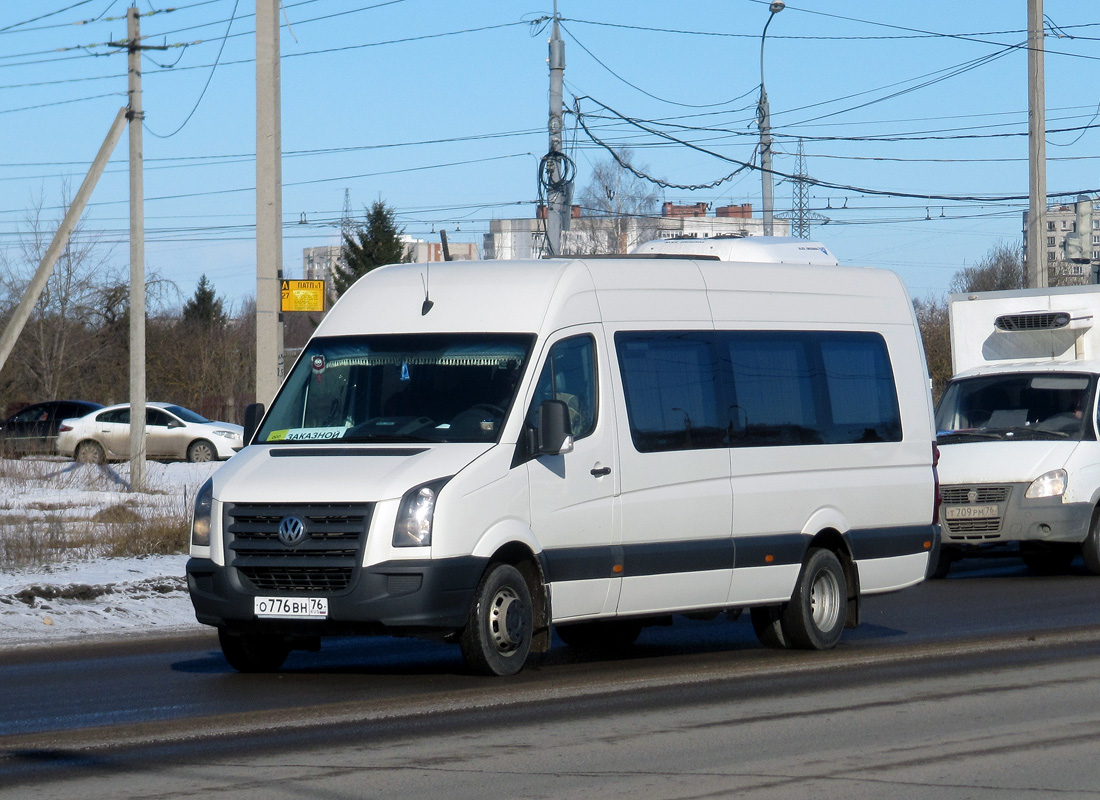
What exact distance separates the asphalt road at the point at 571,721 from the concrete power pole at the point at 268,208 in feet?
20.4

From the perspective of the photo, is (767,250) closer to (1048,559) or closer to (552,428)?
(552,428)

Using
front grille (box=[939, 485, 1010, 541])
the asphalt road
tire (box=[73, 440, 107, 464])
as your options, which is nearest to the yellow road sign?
the asphalt road

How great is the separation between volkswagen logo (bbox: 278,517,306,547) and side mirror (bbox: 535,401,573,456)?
1.43 m

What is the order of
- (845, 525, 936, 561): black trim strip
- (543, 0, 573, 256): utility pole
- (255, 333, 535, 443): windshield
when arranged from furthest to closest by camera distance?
(543, 0, 573, 256): utility pole → (845, 525, 936, 561): black trim strip → (255, 333, 535, 443): windshield

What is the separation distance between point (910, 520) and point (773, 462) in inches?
60.2

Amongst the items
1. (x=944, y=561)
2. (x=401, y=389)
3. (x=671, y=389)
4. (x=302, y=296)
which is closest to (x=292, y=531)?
(x=401, y=389)

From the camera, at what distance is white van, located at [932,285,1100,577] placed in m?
16.0

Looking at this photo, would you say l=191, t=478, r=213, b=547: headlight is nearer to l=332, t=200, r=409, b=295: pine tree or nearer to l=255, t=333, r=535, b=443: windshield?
l=255, t=333, r=535, b=443: windshield

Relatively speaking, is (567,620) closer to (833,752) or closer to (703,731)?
(703,731)

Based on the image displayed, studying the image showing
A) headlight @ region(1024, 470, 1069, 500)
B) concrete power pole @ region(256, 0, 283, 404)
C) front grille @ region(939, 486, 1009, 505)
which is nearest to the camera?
headlight @ region(1024, 470, 1069, 500)

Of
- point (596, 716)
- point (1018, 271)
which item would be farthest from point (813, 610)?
point (1018, 271)

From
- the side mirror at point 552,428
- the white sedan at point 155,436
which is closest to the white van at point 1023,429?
the side mirror at point 552,428

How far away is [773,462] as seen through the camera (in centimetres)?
1074

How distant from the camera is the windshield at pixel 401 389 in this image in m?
9.35
